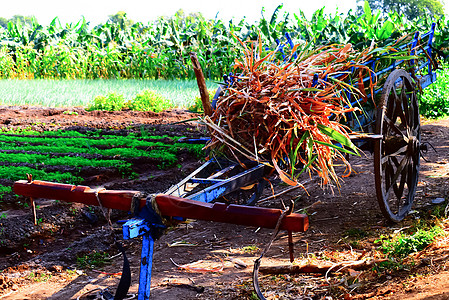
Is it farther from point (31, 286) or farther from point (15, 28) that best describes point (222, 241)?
point (15, 28)

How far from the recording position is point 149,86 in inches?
550

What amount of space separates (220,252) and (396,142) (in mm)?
1738

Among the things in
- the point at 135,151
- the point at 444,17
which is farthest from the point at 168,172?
the point at 444,17

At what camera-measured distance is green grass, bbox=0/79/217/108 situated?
11.8 metres

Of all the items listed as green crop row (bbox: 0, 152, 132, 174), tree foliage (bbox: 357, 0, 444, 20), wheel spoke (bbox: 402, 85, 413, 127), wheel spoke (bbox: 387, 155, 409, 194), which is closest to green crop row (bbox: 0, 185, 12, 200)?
green crop row (bbox: 0, 152, 132, 174)

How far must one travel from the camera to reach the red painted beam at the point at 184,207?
2100mm

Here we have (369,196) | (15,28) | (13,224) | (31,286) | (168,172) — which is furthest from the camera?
(15,28)

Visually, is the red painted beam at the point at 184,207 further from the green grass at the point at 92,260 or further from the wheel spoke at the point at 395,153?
the wheel spoke at the point at 395,153

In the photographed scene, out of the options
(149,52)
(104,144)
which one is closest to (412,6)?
(149,52)

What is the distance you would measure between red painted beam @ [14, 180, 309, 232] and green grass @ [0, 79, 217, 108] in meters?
8.87

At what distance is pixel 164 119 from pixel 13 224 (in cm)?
573

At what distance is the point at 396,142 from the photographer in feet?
13.0

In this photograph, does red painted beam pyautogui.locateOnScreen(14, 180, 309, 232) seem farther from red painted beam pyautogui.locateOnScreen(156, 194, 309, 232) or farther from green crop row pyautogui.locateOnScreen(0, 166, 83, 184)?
green crop row pyautogui.locateOnScreen(0, 166, 83, 184)

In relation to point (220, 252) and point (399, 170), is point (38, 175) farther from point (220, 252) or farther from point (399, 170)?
point (399, 170)
